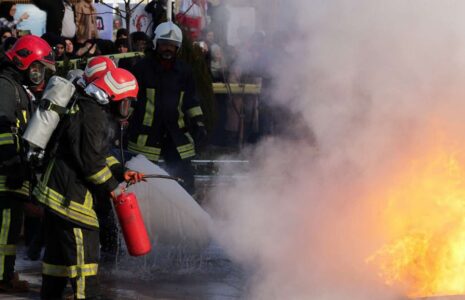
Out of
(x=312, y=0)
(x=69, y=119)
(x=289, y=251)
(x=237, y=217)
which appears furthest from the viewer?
(x=237, y=217)

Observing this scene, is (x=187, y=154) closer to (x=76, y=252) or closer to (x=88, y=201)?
(x=88, y=201)

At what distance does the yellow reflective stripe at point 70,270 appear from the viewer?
660 cm

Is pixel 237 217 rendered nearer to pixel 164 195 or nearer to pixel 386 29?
pixel 164 195

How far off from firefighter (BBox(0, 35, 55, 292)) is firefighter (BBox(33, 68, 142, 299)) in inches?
34.9

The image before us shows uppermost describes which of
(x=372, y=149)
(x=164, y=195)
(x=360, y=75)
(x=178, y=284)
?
A: (x=360, y=75)

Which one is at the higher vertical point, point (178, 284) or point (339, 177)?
point (339, 177)

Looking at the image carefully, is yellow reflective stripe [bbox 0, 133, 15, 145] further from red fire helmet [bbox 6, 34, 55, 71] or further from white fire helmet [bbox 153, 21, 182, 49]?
white fire helmet [bbox 153, 21, 182, 49]

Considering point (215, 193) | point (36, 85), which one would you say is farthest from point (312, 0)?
point (215, 193)

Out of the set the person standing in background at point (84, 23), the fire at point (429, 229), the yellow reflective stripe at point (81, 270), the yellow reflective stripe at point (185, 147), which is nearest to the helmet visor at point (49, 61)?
the yellow reflective stripe at point (185, 147)

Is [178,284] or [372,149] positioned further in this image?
[178,284]

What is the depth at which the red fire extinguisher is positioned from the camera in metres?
6.60

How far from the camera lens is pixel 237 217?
8.38 metres

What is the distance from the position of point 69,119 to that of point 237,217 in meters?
2.26

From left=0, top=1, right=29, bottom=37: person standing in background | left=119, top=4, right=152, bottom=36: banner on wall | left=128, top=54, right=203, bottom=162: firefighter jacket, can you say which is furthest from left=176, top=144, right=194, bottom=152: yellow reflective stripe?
left=119, top=4, right=152, bottom=36: banner on wall
